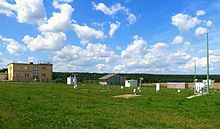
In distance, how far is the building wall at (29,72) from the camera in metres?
121

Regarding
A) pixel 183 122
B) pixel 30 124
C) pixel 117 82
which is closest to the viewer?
pixel 30 124

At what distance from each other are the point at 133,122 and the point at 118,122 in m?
0.62

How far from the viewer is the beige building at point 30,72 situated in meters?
121

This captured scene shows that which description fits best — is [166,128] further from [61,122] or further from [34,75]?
[34,75]

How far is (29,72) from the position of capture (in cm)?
12350

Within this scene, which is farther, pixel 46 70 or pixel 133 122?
pixel 46 70

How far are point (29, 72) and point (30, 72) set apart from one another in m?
0.37

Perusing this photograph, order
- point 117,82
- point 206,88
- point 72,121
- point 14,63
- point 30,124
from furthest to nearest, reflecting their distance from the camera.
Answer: point 117,82
point 14,63
point 206,88
point 72,121
point 30,124

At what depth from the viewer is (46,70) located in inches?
4975

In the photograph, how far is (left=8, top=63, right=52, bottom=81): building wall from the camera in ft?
396

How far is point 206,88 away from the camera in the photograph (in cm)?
5616

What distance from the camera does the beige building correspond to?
120600mm

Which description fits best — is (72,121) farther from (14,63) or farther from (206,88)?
(14,63)

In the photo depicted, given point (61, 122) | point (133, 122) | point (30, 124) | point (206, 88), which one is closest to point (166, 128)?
point (133, 122)
